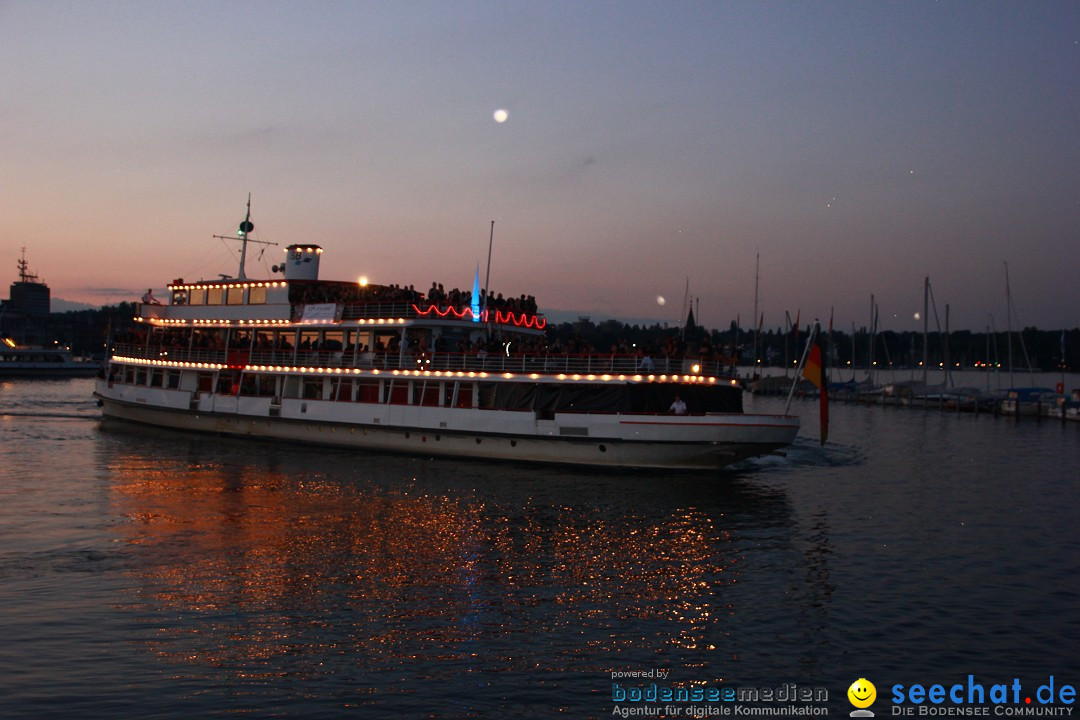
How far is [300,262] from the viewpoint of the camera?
44.3 metres

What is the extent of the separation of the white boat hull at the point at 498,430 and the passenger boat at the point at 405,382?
0.18ft

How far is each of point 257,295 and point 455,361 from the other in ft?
45.9

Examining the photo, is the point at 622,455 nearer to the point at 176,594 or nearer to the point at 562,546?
the point at 562,546

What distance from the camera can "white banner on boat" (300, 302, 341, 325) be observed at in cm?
3978

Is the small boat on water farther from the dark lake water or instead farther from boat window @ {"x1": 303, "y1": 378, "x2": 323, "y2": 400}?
the dark lake water

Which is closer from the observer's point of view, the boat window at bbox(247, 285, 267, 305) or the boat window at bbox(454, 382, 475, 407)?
the boat window at bbox(454, 382, 475, 407)

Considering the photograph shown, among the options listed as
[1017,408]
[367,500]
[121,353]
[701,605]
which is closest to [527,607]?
[701,605]

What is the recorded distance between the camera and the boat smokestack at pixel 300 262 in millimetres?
44188

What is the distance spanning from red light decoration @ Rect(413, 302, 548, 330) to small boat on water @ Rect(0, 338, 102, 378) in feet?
349

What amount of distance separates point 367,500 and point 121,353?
30994 mm

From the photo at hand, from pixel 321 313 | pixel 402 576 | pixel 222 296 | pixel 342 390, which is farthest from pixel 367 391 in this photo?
pixel 402 576

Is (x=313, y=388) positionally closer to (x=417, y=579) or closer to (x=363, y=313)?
(x=363, y=313)

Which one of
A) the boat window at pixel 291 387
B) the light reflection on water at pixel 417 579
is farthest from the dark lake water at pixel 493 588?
the boat window at pixel 291 387

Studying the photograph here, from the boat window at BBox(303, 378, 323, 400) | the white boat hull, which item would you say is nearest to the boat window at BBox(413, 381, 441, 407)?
the white boat hull
